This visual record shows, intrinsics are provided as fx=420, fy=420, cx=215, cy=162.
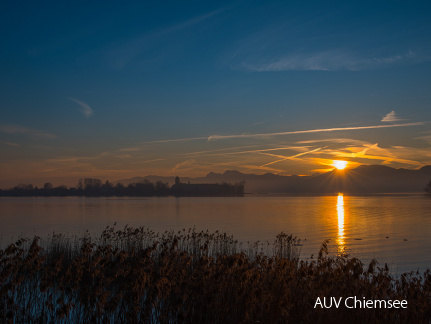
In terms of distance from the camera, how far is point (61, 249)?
1820 cm

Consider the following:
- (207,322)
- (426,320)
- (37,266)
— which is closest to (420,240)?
(426,320)

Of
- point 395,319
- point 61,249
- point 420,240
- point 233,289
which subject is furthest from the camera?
point 420,240

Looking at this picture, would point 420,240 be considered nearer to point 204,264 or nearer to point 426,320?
point 426,320

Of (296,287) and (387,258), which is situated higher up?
(296,287)

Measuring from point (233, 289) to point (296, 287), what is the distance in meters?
1.39

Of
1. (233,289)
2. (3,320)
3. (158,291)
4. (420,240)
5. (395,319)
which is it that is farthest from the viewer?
(420,240)

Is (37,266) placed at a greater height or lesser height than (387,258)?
greater

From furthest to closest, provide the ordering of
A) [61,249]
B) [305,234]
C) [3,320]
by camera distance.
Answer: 1. [305,234]
2. [61,249]
3. [3,320]

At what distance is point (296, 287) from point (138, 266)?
11.6 feet

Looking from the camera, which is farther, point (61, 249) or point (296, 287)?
point (61, 249)

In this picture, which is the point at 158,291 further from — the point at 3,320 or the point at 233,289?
the point at 3,320

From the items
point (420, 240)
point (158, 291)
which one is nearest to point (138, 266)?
point (158, 291)

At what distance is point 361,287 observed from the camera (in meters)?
8.82

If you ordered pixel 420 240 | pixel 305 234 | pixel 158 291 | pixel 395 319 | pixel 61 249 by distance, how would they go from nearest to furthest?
pixel 158 291 < pixel 395 319 < pixel 61 249 < pixel 420 240 < pixel 305 234
